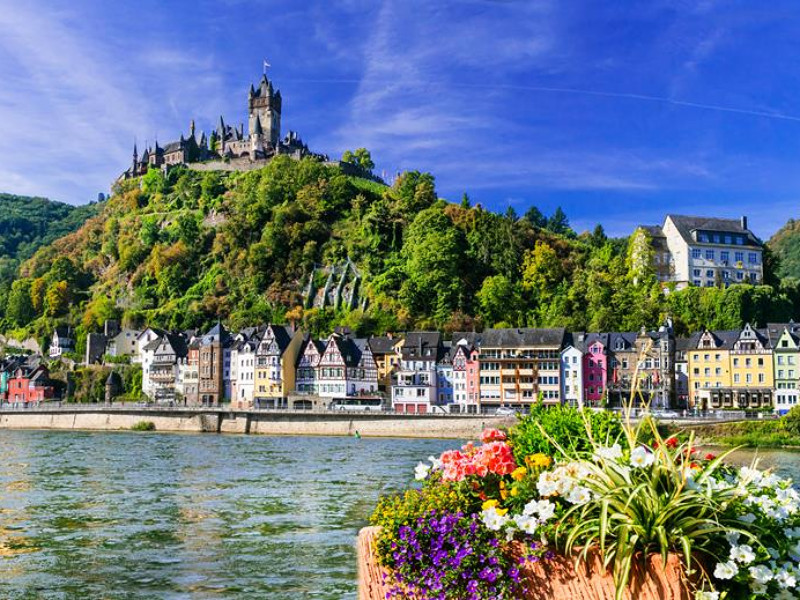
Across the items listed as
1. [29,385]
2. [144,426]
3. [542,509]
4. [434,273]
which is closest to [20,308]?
[29,385]

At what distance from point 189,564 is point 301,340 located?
87146 mm

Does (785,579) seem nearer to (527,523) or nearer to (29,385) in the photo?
(527,523)

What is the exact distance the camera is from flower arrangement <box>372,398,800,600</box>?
663 cm

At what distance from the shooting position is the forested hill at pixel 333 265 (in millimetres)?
101250

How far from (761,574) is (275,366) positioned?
9457 cm

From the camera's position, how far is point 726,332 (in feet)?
285

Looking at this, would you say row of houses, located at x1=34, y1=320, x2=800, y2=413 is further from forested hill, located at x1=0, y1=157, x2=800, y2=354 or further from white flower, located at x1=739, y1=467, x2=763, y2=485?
white flower, located at x1=739, y1=467, x2=763, y2=485

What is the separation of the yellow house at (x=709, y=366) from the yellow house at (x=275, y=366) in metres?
43.4

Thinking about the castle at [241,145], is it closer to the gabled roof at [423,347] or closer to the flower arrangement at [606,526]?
the gabled roof at [423,347]

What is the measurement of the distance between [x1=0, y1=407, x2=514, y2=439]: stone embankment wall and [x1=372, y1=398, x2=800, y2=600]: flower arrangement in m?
64.7

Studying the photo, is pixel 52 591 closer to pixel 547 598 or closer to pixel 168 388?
pixel 547 598

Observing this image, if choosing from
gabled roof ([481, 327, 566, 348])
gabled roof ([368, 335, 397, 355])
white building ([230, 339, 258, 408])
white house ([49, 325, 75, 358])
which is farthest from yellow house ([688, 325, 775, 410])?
white house ([49, 325, 75, 358])

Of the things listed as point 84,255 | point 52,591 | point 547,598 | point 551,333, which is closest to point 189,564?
point 52,591

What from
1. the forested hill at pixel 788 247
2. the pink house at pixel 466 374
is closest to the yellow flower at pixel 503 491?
the pink house at pixel 466 374
